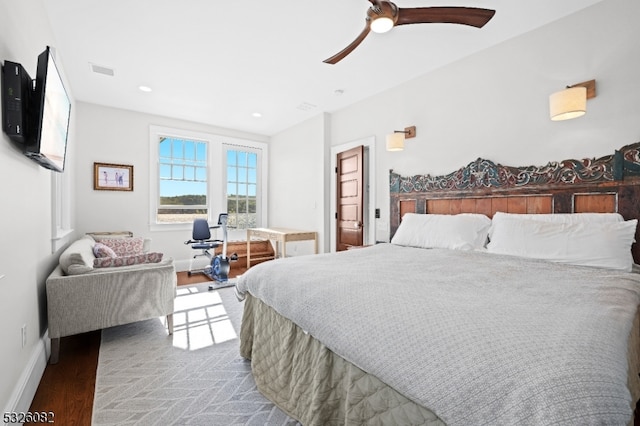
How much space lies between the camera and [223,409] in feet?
5.61

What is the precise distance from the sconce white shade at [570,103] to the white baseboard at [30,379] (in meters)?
3.88

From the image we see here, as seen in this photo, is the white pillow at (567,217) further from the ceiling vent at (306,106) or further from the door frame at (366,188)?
the ceiling vent at (306,106)

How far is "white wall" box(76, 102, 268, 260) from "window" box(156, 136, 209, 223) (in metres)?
0.23

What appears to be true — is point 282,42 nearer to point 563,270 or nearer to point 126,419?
point 563,270

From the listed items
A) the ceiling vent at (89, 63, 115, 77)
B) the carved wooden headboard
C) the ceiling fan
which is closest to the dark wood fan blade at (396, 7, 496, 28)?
the ceiling fan

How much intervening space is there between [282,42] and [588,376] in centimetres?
318

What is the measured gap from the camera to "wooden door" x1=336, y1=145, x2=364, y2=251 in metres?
4.39

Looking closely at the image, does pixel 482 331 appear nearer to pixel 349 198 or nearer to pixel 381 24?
Answer: pixel 381 24

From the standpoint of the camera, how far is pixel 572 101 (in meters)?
2.22

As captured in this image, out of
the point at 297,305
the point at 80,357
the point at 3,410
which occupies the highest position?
the point at 297,305

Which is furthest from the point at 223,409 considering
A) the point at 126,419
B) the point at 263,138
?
the point at 263,138

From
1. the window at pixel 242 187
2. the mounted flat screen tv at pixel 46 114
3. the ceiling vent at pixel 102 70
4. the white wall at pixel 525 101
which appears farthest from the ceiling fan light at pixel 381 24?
the window at pixel 242 187

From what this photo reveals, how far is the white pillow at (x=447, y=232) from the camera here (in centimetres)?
266

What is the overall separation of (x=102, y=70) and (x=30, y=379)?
3298 millimetres
